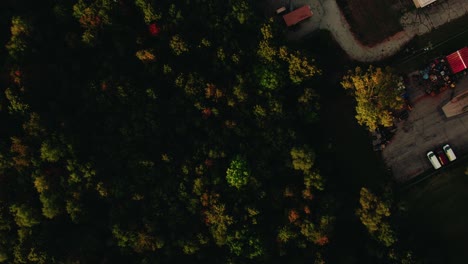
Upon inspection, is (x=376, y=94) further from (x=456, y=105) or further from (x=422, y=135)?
(x=456, y=105)

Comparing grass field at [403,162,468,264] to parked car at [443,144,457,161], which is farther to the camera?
grass field at [403,162,468,264]

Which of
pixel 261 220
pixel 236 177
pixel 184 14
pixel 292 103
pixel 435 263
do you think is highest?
pixel 184 14

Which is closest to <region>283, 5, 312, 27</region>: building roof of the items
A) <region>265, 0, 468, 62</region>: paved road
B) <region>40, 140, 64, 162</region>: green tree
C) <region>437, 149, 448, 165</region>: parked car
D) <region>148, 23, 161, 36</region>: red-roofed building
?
<region>265, 0, 468, 62</region>: paved road

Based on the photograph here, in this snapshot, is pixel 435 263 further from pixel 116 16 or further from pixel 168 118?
pixel 116 16

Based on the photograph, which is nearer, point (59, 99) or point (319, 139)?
point (59, 99)

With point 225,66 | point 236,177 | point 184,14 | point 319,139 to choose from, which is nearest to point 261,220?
point 236,177

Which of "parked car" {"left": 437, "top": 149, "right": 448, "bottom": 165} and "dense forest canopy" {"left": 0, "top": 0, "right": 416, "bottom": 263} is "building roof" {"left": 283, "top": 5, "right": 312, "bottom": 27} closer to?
"dense forest canopy" {"left": 0, "top": 0, "right": 416, "bottom": 263}
